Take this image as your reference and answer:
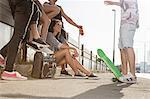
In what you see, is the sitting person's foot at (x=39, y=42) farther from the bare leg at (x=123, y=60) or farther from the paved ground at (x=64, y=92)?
the paved ground at (x=64, y=92)

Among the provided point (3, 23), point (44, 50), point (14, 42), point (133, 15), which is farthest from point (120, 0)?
point (3, 23)

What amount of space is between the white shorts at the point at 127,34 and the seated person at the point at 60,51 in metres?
1.93

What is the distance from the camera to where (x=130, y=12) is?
750 centimetres

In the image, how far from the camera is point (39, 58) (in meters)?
8.14

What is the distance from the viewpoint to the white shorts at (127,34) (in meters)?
7.46

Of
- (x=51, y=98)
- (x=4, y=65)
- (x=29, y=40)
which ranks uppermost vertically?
(x=29, y=40)

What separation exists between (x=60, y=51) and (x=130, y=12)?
7.60ft

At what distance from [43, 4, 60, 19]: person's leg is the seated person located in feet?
0.93

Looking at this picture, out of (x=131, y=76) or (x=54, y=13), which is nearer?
(x=131, y=76)

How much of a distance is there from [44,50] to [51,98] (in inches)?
171

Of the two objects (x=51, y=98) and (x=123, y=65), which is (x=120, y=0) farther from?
(x=51, y=98)

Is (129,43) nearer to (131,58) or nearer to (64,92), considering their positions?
(131,58)

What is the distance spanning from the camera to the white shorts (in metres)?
7.46

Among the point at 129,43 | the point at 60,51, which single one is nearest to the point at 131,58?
the point at 129,43
